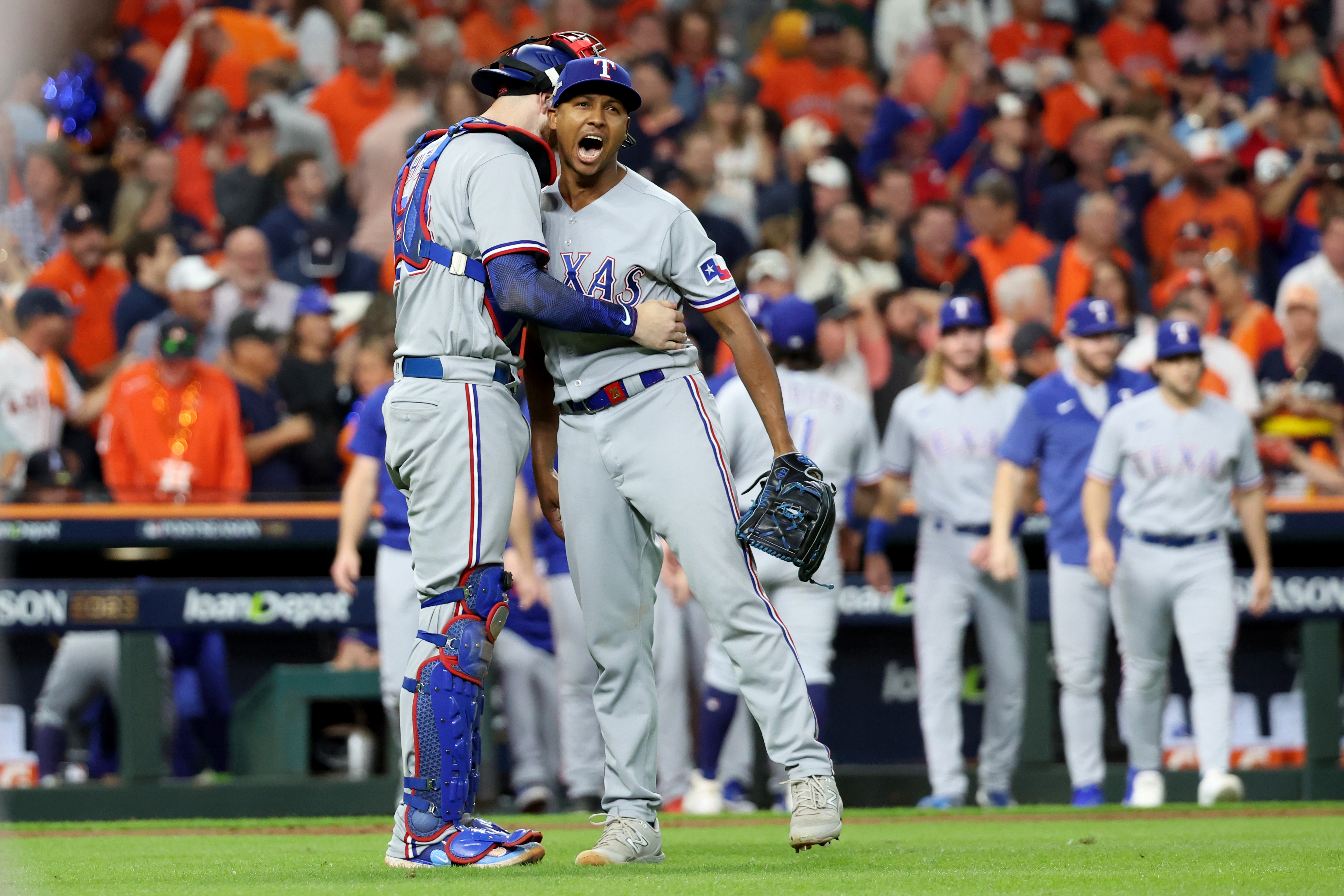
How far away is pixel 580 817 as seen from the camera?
752 cm

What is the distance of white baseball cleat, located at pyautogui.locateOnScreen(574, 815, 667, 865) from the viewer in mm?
4496

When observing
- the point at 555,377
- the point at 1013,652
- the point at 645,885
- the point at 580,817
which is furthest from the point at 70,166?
the point at 645,885

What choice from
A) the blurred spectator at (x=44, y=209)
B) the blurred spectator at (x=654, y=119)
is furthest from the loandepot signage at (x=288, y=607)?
the blurred spectator at (x=654, y=119)

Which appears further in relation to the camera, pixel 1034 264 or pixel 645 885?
pixel 1034 264

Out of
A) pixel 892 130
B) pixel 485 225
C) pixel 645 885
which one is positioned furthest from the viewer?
pixel 892 130

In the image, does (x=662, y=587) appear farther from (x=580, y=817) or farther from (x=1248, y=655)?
(x=1248, y=655)

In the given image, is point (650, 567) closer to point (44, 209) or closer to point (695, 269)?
point (695, 269)

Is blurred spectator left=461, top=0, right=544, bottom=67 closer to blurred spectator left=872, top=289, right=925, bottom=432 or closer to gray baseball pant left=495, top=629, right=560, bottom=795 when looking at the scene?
blurred spectator left=872, top=289, right=925, bottom=432

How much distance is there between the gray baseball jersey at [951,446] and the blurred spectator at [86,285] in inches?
190

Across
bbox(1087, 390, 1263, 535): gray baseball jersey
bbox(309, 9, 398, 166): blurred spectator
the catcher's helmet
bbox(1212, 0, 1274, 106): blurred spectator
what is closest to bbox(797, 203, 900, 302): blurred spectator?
bbox(309, 9, 398, 166): blurred spectator

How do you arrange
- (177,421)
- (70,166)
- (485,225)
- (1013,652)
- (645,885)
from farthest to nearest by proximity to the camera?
(70,166) → (177,421) → (1013,652) → (485,225) → (645,885)

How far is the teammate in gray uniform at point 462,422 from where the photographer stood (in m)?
4.32

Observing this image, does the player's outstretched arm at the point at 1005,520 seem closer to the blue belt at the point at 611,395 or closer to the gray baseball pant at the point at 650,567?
the gray baseball pant at the point at 650,567

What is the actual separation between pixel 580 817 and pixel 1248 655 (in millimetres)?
3633
